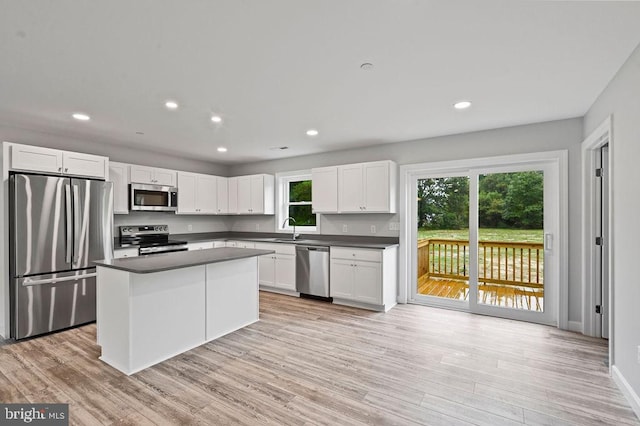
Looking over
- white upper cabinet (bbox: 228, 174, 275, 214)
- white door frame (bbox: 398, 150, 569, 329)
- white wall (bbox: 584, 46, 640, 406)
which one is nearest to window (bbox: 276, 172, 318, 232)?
white upper cabinet (bbox: 228, 174, 275, 214)

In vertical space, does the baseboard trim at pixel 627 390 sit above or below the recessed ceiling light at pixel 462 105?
below

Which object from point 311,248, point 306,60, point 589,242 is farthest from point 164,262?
point 589,242

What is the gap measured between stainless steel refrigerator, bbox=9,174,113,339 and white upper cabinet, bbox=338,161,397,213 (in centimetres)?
325

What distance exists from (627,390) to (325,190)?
3.92 meters

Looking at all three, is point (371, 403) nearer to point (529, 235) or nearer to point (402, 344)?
point (402, 344)

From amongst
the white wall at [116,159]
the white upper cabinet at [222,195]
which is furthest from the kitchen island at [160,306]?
the white upper cabinet at [222,195]

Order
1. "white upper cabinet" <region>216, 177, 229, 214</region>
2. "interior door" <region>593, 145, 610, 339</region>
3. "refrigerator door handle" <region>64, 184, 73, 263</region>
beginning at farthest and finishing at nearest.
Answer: "white upper cabinet" <region>216, 177, 229, 214</region> < "refrigerator door handle" <region>64, 184, 73, 263</region> < "interior door" <region>593, 145, 610, 339</region>

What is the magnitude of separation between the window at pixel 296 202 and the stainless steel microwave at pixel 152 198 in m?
1.90

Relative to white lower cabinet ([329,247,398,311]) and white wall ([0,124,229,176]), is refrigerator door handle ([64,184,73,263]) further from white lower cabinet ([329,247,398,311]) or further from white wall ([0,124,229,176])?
white lower cabinet ([329,247,398,311])

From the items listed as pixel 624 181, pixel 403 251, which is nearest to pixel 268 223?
pixel 403 251

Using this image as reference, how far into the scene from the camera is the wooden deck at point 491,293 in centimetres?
389

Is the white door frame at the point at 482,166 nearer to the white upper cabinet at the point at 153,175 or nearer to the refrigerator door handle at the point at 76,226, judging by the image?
the white upper cabinet at the point at 153,175

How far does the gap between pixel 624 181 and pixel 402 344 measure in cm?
231

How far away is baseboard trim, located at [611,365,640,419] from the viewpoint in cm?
206
